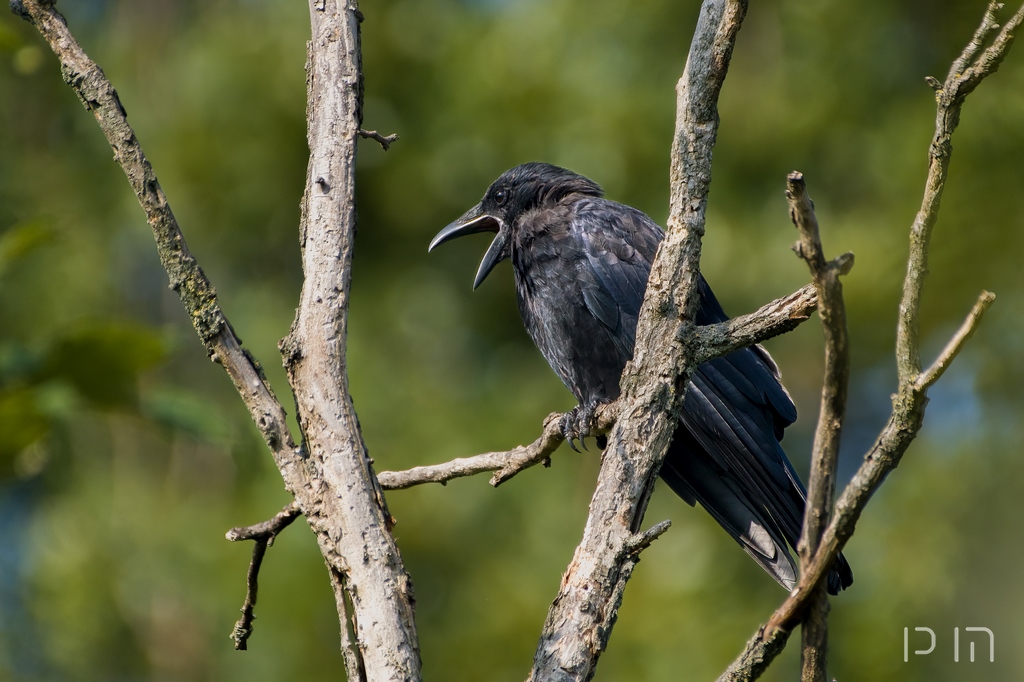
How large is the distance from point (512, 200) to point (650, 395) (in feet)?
8.83

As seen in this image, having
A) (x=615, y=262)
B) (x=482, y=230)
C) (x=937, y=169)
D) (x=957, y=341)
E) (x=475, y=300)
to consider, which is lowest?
(x=957, y=341)

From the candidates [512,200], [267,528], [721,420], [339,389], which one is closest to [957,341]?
[339,389]

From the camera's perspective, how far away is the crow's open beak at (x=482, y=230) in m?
4.66

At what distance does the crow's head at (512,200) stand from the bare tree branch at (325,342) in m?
2.21

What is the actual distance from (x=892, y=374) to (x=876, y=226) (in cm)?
128

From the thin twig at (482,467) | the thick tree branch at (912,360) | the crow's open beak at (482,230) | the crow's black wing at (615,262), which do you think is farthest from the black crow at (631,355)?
the thick tree branch at (912,360)

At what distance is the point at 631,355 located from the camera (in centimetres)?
377

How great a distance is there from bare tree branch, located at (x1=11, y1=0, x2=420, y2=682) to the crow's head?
2.21 m

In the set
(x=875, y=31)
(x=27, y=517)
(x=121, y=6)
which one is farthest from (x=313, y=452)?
(x=121, y=6)

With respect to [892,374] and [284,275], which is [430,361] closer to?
[284,275]

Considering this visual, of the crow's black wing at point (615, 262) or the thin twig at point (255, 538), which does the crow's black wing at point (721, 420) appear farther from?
the thin twig at point (255, 538)

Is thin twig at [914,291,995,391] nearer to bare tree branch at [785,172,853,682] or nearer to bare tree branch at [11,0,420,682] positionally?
bare tree branch at [785,172,853,682]

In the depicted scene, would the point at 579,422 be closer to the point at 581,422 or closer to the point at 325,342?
the point at 581,422

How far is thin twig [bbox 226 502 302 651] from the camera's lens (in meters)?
2.18
